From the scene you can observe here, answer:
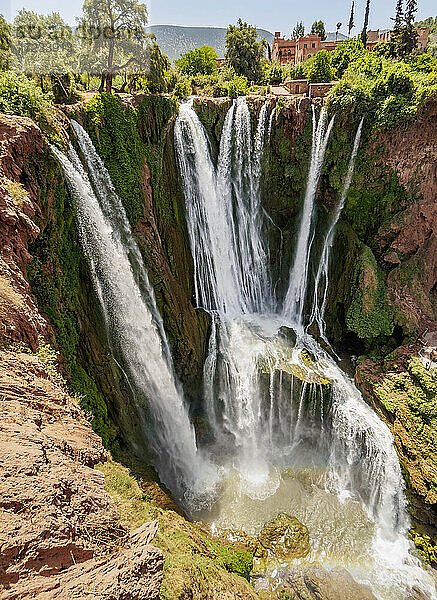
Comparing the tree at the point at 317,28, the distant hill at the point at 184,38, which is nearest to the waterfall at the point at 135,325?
the tree at the point at 317,28

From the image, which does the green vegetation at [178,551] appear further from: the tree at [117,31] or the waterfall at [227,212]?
the tree at [117,31]

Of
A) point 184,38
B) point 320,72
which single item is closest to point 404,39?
point 320,72

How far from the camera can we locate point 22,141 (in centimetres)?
729

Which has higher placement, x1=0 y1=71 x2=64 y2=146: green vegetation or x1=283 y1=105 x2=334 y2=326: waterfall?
x1=0 y1=71 x2=64 y2=146: green vegetation

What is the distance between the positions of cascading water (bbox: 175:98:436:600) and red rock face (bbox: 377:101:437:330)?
1.94 meters

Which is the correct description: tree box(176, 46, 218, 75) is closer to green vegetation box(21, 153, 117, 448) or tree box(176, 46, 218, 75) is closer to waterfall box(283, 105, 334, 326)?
waterfall box(283, 105, 334, 326)

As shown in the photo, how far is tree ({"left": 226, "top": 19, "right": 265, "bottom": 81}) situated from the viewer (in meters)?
26.2

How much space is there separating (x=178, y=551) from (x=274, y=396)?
6.74m

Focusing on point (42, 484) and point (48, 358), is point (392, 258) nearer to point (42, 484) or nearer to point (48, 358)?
point (48, 358)

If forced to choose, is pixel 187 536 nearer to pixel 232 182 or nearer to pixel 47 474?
pixel 47 474

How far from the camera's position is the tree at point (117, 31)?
14711mm

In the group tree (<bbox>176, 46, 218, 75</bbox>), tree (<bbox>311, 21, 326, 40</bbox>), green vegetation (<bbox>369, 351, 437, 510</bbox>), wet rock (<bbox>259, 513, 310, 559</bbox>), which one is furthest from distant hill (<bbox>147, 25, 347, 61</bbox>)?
wet rock (<bbox>259, 513, 310, 559</bbox>)

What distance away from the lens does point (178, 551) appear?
234 inches

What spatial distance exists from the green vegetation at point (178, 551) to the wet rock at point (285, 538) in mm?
1311
